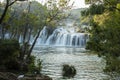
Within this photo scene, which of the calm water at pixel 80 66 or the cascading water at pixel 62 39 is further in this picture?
the cascading water at pixel 62 39

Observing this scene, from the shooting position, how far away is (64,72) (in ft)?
148

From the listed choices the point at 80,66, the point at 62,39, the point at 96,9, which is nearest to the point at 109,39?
the point at 96,9

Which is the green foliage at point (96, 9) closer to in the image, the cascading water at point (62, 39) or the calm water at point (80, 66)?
the calm water at point (80, 66)

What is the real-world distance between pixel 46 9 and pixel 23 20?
4.51m

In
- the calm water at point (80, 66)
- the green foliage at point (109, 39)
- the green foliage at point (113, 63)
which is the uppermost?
the green foliage at point (109, 39)

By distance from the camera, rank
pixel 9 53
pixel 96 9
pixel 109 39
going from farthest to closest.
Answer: pixel 9 53 < pixel 96 9 < pixel 109 39

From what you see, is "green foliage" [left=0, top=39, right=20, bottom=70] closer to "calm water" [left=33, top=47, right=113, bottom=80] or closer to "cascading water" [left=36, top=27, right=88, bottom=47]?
"calm water" [left=33, top=47, right=113, bottom=80]

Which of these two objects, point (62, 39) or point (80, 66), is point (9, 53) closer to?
point (80, 66)

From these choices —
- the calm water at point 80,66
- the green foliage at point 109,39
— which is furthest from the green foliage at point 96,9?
the calm water at point 80,66

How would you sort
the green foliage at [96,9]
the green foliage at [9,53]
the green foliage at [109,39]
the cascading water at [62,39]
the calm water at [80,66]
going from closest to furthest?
the green foliage at [109,39] < the green foliage at [96,9] < the calm water at [80,66] < the green foliage at [9,53] < the cascading water at [62,39]

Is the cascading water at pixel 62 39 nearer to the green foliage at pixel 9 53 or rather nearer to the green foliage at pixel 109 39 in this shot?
the green foliage at pixel 9 53

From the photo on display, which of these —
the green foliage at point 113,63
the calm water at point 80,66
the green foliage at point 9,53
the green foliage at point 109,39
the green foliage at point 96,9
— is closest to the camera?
the green foliage at point 109,39

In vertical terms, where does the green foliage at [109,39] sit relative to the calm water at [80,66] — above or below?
above

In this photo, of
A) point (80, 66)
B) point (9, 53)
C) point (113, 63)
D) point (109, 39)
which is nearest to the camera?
point (113, 63)
